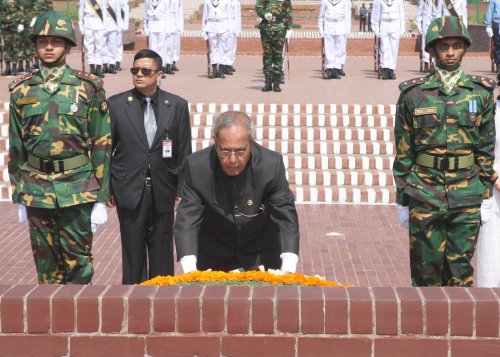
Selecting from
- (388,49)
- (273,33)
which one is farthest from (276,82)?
(388,49)

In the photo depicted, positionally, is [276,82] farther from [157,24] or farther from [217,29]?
[157,24]

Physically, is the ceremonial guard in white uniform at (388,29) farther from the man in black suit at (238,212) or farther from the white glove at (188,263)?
the white glove at (188,263)

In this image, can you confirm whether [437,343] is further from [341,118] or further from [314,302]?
[341,118]

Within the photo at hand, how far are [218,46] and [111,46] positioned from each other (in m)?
2.14

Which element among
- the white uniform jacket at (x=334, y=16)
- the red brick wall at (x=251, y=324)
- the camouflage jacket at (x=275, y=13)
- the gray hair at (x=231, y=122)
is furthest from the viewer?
the white uniform jacket at (x=334, y=16)

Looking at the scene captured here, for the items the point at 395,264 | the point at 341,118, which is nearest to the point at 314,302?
the point at 395,264

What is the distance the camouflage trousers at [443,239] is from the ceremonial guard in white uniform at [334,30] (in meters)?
13.7

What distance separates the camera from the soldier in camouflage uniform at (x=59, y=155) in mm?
5711

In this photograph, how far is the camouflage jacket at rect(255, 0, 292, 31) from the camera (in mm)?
16078

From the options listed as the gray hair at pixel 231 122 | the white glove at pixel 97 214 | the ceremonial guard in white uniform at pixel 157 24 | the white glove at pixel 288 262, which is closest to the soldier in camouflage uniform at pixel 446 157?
the white glove at pixel 288 262

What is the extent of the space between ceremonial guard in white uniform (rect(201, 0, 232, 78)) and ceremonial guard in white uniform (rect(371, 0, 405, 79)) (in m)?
2.79

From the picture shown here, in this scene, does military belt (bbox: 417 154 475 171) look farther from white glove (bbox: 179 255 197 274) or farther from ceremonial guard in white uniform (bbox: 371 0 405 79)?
ceremonial guard in white uniform (bbox: 371 0 405 79)

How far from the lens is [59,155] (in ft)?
18.9

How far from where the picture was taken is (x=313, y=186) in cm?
1180
